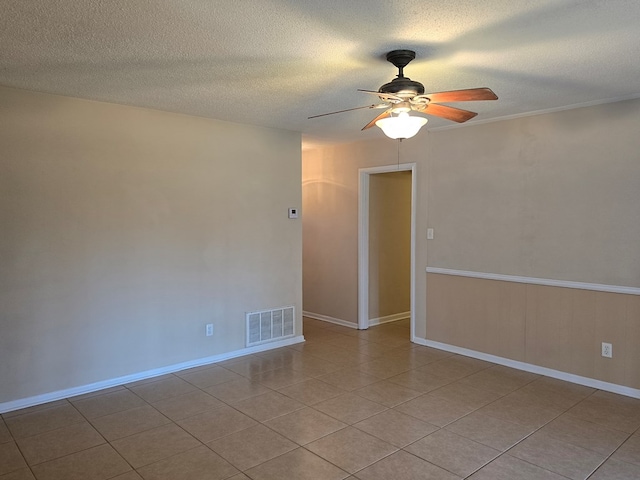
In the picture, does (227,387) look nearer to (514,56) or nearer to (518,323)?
(518,323)

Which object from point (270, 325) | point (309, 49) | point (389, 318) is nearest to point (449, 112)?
point (309, 49)

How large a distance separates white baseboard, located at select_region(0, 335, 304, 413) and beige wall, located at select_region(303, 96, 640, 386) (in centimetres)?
174

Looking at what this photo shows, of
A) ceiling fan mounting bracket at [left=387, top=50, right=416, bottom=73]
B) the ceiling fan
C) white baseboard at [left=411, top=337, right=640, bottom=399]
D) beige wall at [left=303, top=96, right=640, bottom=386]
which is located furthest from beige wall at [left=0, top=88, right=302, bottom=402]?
ceiling fan mounting bracket at [left=387, top=50, right=416, bottom=73]

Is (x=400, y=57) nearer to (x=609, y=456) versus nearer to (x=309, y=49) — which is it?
(x=309, y=49)

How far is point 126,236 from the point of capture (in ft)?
12.5

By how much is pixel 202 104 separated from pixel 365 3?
6.97 feet

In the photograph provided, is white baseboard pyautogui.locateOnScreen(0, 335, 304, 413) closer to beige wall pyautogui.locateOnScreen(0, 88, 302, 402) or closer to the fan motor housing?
beige wall pyautogui.locateOnScreen(0, 88, 302, 402)

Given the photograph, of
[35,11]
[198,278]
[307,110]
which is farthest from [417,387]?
[35,11]

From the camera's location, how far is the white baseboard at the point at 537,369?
359 centimetres

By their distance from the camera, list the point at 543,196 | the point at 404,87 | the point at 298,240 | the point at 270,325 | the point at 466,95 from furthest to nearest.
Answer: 1. the point at 298,240
2. the point at 270,325
3. the point at 543,196
4. the point at 404,87
5. the point at 466,95

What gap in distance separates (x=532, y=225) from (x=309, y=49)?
2.72 m

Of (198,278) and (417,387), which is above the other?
(198,278)

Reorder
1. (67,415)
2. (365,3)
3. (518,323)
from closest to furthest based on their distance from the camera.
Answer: (365,3) < (67,415) < (518,323)

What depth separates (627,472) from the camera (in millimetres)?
2484
